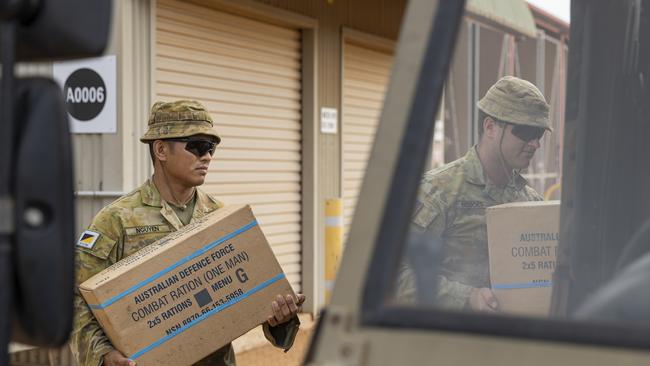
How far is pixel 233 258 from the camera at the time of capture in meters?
4.57

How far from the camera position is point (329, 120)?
13031mm

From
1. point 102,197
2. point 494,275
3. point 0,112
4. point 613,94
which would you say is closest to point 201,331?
point 494,275

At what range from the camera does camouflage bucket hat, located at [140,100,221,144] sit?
5031 mm

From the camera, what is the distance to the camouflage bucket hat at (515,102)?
14.7 ft

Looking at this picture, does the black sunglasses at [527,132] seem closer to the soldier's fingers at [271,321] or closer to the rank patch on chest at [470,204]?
the rank patch on chest at [470,204]

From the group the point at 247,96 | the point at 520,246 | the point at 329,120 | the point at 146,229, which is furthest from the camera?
the point at 329,120

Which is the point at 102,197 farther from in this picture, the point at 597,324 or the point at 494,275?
the point at 597,324

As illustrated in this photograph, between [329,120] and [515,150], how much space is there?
828cm

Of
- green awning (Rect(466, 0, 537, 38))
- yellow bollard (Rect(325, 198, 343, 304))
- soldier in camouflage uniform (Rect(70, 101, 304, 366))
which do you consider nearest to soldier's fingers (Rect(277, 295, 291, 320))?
soldier in camouflage uniform (Rect(70, 101, 304, 366))

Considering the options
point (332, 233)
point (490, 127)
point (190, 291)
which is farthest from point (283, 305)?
point (332, 233)

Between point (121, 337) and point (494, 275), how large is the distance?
1.39 meters

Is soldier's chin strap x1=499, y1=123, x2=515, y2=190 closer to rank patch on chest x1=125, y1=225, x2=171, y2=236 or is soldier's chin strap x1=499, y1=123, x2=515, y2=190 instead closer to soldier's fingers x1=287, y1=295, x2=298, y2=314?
soldier's fingers x1=287, y1=295, x2=298, y2=314

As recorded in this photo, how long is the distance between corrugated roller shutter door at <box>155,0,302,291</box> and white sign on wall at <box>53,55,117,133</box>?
89 centimetres

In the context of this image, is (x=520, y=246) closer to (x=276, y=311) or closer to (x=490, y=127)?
(x=490, y=127)
